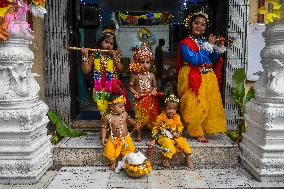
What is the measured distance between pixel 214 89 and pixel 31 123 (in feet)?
10.1

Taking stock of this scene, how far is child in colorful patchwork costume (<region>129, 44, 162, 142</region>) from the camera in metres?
6.05

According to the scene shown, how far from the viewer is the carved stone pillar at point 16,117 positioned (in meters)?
4.62

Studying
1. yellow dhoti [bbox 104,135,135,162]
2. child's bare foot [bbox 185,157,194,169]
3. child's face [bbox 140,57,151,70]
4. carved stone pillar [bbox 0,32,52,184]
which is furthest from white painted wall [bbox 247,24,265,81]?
carved stone pillar [bbox 0,32,52,184]

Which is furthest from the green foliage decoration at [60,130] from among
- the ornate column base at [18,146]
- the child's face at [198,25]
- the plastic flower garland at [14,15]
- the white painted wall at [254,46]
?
the white painted wall at [254,46]

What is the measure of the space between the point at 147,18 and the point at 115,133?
13.6m

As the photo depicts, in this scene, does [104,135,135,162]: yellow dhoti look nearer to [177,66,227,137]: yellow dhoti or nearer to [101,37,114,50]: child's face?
[177,66,227,137]: yellow dhoti

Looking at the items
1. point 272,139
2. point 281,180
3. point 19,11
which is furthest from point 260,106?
point 19,11

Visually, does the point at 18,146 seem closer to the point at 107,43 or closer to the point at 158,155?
the point at 158,155

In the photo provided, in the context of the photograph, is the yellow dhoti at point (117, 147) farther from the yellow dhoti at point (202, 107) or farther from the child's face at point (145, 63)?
the child's face at point (145, 63)

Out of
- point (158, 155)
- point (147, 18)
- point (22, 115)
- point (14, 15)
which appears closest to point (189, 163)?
point (158, 155)

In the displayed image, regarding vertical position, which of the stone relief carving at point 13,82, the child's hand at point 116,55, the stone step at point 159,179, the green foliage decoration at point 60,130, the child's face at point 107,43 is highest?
the child's face at point 107,43

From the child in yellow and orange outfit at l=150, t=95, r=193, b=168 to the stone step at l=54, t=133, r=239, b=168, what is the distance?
6.9 inches

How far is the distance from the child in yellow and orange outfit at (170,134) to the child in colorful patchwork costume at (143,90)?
0.48 metres

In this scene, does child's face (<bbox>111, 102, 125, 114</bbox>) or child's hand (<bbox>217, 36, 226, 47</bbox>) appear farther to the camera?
child's hand (<bbox>217, 36, 226, 47</bbox>)
